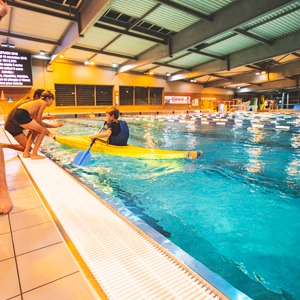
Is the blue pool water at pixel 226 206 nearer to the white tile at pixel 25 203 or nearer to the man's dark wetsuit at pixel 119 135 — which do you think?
the man's dark wetsuit at pixel 119 135

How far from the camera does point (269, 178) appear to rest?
3338mm

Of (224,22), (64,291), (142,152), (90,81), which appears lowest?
(64,291)

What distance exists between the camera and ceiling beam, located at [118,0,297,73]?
6.97 metres

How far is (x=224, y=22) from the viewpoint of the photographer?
844cm

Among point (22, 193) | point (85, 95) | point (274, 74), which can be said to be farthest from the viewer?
point (274, 74)

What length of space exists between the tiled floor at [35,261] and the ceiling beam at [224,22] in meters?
7.96

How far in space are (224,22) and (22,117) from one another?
810 centimetres

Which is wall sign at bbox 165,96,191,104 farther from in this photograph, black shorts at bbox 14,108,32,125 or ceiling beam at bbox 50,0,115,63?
black shorts at bbox 14,108,32,125

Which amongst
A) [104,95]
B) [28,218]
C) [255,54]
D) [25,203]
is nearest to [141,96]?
[104,95]

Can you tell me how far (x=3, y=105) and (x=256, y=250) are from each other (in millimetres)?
17870

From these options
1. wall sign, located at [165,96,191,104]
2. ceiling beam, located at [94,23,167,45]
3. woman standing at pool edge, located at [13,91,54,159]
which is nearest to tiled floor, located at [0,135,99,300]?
woman standing at pool edge, located at [13,91,54,159]

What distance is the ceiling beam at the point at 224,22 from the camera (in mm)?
6973

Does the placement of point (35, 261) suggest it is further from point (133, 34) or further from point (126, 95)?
point (126, 95)

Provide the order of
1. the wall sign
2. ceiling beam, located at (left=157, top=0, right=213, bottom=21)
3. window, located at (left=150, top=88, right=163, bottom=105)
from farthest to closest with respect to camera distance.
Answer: the wall sign < window, located at (left=150, top=88, right=163, bottom=105) < ceiling beam, located at (left=157, top=0, right=213, bottom=21)
